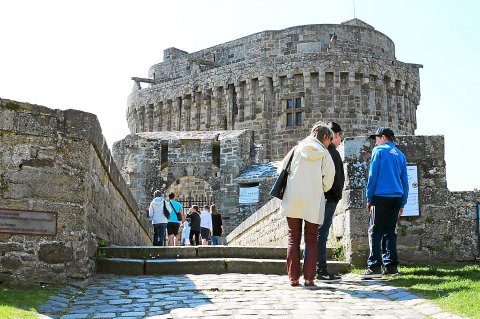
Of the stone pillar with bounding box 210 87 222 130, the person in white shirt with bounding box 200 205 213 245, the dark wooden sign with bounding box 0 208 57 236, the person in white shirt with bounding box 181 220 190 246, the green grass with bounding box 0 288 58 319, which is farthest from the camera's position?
the stone pillar with bounding box 210 87 222 130

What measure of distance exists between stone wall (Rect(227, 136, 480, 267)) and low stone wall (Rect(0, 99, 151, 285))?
3028 mm

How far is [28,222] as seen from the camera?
21.1 feet

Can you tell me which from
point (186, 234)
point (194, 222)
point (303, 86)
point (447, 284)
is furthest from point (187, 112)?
point (447, 284)

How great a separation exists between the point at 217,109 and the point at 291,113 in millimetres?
4306

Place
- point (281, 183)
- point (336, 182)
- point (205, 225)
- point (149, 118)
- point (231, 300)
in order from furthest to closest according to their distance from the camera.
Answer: point (149, 118) < point (205, 225) < point (336, 182) < point (281, 183) < point (231, 300)

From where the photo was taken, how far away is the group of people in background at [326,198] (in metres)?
6.41

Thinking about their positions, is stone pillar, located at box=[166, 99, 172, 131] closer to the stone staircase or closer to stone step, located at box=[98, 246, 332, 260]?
stone step, located at box=[98, 246, 332, 260]

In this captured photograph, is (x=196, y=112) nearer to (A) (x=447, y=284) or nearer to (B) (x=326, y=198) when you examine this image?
(B) (x=326, y=198)

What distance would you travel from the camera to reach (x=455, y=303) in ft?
17.0

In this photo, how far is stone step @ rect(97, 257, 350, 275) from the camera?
7.57 m

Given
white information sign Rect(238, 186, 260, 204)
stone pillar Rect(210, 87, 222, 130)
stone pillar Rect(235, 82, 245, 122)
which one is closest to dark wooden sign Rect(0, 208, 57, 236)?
white information sign Rect(238, 186, 260, 204)

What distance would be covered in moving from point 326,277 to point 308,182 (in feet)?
3.74

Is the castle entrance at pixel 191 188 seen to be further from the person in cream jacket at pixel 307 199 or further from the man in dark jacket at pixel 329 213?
the person in cream jacket at pixel 307 199

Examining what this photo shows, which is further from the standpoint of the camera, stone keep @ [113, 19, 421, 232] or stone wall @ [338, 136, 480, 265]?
stone keep @ [113, 19, 421, 232]
